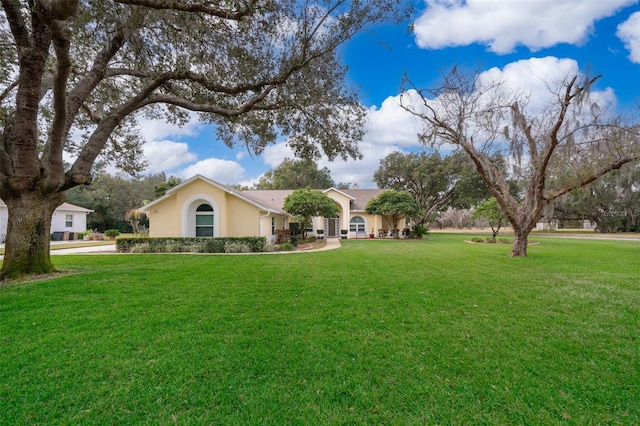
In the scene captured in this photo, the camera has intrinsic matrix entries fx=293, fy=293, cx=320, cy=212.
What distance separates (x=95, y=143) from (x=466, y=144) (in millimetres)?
12503

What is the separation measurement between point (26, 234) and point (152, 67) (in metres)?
5.19

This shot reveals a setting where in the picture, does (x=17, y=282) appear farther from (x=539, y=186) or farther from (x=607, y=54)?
(x=607, y=54)

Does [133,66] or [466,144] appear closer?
[133,66]

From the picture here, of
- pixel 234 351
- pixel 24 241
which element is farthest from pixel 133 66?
pixel 234 351

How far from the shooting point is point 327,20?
6.58 metres

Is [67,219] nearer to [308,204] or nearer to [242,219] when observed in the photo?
[242,219]

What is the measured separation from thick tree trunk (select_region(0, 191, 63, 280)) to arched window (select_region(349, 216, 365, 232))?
2162 centimetres

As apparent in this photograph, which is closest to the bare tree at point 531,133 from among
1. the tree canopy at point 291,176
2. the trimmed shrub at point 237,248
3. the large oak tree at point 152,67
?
the large oak tree at point 152,67

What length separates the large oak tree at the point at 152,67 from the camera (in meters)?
5.84

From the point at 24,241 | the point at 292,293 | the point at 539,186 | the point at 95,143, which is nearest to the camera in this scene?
the point at 292,293

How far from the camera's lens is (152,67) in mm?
7820

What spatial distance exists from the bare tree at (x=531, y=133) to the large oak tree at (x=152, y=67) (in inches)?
202

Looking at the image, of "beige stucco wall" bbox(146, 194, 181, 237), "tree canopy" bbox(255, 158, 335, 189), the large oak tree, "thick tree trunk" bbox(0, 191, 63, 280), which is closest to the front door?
"tree canopy" bbox(255, 158, 335, 189)

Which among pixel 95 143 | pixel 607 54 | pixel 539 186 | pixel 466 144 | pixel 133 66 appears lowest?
pixel 539 186
